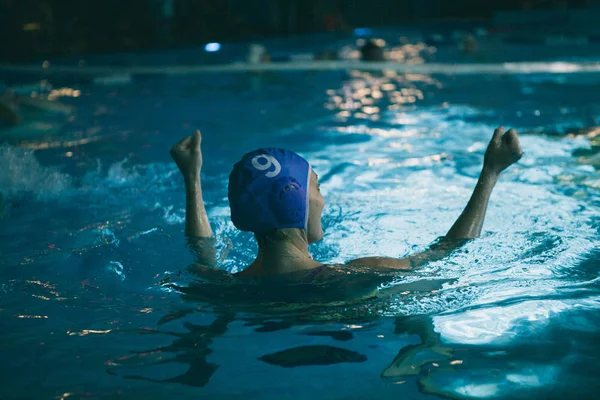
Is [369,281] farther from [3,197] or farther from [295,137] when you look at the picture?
[295,137]

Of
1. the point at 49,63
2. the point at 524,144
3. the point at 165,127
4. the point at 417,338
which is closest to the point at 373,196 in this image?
the point at 524,144

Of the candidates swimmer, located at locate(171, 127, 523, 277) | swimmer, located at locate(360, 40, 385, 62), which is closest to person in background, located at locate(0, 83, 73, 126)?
swimmer, located at locate(171, 127, 523, 277)

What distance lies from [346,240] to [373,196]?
1197 millimetres

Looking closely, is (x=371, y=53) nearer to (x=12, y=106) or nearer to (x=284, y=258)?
(x=12, y=106)

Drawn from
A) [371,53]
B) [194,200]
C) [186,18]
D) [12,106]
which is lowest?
[194,200]

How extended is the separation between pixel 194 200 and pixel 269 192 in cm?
102

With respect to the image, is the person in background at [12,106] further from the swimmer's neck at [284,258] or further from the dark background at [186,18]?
the dark background at [186,18]

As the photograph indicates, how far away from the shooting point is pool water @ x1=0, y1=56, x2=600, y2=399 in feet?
9.43

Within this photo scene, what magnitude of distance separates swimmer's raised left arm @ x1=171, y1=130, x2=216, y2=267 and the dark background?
1647cm

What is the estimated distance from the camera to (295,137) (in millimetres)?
8812

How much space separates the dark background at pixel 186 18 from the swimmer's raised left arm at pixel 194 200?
1647 cm

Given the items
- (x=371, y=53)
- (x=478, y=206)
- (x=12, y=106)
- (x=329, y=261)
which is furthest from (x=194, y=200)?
(x=371, y=53)

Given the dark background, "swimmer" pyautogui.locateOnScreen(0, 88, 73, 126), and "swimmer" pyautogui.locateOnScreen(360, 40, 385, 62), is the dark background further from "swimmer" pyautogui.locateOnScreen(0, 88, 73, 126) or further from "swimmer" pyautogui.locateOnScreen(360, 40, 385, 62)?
"swimmer" pyautogui.locateOnScreen(0, 88, 73, 126)

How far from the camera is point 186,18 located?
76.5 ft
